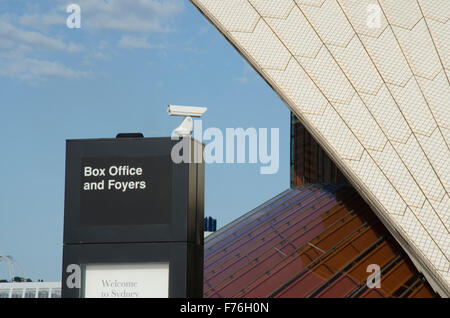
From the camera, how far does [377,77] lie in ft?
41.0

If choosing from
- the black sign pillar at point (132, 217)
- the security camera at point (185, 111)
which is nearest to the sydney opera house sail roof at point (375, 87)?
the security camera at point (185, 111)

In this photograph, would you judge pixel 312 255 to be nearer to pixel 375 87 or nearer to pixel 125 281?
pixel 375 87

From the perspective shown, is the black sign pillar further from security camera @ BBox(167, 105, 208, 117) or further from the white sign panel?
security camera @ BBox(167, 105, 208, 117)

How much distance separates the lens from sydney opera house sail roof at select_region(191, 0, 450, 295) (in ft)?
39.5

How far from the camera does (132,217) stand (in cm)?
419

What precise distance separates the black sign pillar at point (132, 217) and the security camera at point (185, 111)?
0.98 feet

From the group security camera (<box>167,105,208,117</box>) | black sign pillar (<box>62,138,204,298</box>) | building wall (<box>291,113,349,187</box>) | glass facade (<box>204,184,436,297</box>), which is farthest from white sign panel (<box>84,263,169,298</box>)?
building wall (<box>291,113,349,187</box>)

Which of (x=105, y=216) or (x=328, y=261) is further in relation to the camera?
(x=328, y=261)

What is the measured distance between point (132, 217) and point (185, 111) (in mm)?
787

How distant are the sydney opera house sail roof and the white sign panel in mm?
8315

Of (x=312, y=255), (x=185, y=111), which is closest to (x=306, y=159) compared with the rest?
(x=312, y=255)

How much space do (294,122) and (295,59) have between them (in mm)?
8688
